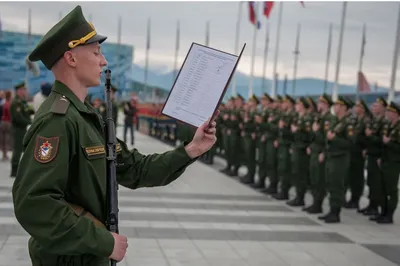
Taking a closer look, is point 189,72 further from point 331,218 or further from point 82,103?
point 331,218

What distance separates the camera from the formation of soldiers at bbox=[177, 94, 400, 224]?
920cm

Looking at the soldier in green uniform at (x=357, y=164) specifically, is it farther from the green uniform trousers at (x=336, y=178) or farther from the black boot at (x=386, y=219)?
the black boot at (x=386, y=219)

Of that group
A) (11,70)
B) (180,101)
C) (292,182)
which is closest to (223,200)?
(292,182)

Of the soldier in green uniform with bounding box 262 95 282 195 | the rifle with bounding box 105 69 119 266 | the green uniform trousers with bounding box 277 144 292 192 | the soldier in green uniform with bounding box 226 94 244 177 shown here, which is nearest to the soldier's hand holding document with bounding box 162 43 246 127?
the rifle with bounding box 105 69 119 266

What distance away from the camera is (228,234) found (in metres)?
7.73

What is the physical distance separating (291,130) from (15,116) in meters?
5.72

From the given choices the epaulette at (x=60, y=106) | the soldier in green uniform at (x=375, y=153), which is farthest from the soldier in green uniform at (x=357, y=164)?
the epaulette at (x=60, y=106)

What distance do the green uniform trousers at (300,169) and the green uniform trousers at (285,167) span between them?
442 millimetres

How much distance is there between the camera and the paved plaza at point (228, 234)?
646cm

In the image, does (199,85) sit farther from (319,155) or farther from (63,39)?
(319,155)

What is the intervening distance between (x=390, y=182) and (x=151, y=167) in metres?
7.36

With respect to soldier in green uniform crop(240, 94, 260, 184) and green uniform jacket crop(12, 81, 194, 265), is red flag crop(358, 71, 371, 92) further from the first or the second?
green uniform jacket crop(12, 81, 194, 265)

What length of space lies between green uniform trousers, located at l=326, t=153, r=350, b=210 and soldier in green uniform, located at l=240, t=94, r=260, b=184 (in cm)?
395

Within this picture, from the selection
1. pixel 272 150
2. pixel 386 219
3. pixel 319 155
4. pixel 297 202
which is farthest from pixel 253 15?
pixel 386 219
